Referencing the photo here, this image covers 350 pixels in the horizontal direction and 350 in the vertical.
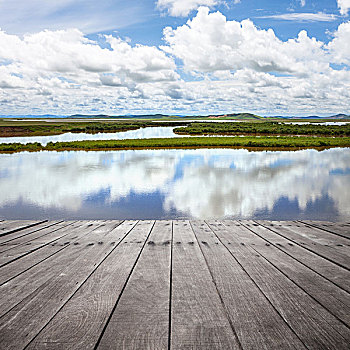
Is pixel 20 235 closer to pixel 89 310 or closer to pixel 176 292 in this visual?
pixel 89 310

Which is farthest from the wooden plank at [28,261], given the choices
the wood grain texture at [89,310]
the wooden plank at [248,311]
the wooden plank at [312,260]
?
the wooden plank at [312,260]

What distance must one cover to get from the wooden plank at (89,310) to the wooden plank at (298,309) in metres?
1.21

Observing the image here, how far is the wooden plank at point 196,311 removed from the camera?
1812 millimetres

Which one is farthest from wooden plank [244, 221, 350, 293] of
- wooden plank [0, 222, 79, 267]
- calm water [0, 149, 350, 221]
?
calm water [0, 149, 350, 221]

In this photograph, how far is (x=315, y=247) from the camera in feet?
12.5

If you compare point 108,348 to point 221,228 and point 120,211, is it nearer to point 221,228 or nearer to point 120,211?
point 221,228

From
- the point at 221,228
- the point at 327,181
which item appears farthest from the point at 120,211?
the point at 327,181

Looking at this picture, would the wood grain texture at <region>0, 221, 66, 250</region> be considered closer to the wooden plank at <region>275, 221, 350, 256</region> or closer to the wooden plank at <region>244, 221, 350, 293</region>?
the wooden plank at <region>244, 221, 350, 293</region>

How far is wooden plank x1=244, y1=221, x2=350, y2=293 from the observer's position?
274 cm

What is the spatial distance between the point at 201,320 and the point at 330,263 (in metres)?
1.87

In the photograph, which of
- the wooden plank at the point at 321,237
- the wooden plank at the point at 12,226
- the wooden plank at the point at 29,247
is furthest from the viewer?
the wooden plank at the point at 12,226

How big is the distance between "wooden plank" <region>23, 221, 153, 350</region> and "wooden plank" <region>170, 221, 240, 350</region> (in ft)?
1.54

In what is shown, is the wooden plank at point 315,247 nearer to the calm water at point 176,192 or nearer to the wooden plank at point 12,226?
the wooden plank at point 12,226

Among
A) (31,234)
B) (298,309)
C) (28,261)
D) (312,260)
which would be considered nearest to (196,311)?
(298,309)
